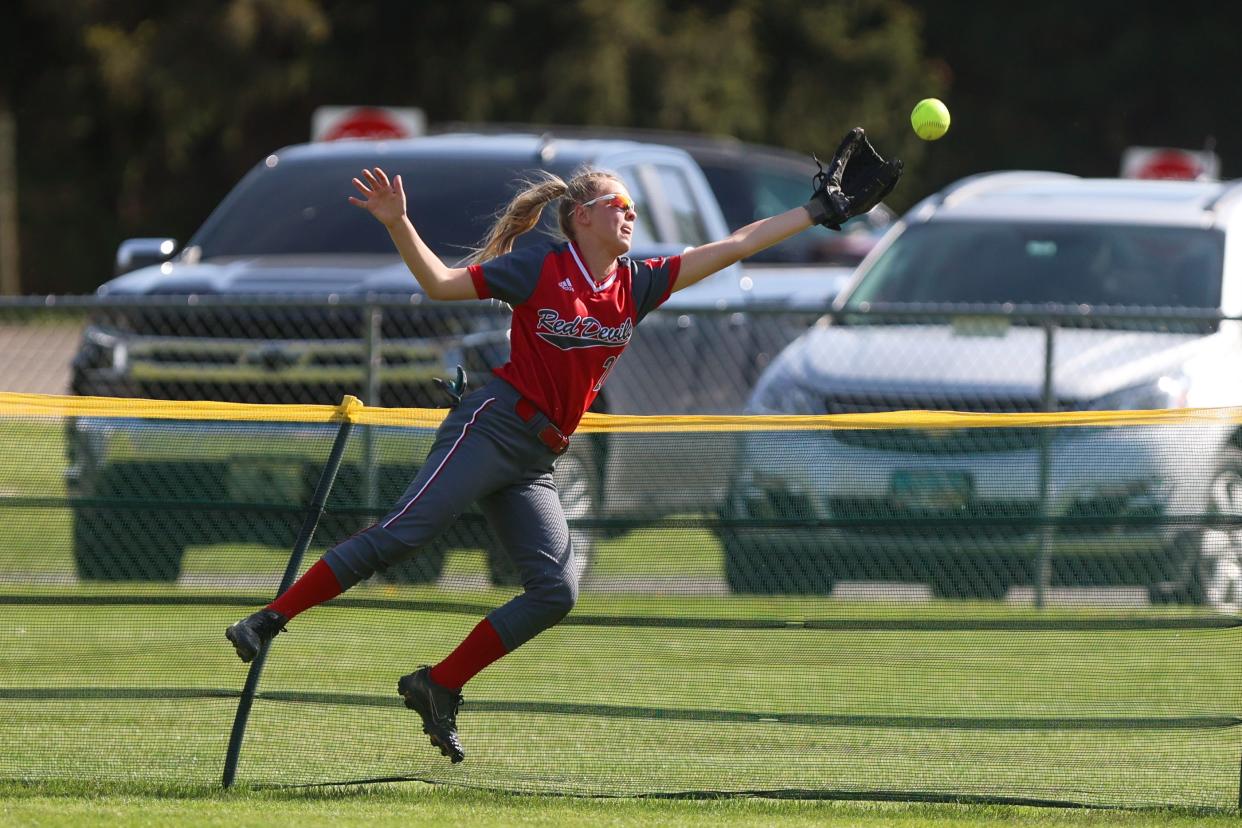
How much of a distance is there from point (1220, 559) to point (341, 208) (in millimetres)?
5982

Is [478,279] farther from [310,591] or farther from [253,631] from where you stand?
[253,631]

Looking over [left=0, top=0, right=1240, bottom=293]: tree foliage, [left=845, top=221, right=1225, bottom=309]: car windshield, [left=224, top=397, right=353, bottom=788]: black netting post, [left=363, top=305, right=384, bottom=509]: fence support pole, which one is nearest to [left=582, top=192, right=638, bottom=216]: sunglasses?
[left=224, top=397, right=353, bottom=788]: black netting post

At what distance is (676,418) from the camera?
5996 mm

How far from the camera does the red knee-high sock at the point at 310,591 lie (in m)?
5.32

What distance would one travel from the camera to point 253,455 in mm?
6234

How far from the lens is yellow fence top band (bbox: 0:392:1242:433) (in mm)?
5848

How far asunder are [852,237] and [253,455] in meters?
11.9

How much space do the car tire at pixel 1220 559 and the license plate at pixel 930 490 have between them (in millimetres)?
754

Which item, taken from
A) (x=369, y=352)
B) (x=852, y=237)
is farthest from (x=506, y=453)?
(x=852, y=237)

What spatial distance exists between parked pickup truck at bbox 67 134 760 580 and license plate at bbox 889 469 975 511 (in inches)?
23.2

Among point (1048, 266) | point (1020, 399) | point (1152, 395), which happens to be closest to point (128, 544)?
point (1020, 399)

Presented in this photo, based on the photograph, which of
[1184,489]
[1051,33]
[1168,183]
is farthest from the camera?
[1051,33]

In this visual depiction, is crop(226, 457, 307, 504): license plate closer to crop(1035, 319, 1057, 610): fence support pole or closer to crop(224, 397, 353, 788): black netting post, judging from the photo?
crop(224, 397, 353, 788): black netting post

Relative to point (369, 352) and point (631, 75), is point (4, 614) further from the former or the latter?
point (631, 75)
